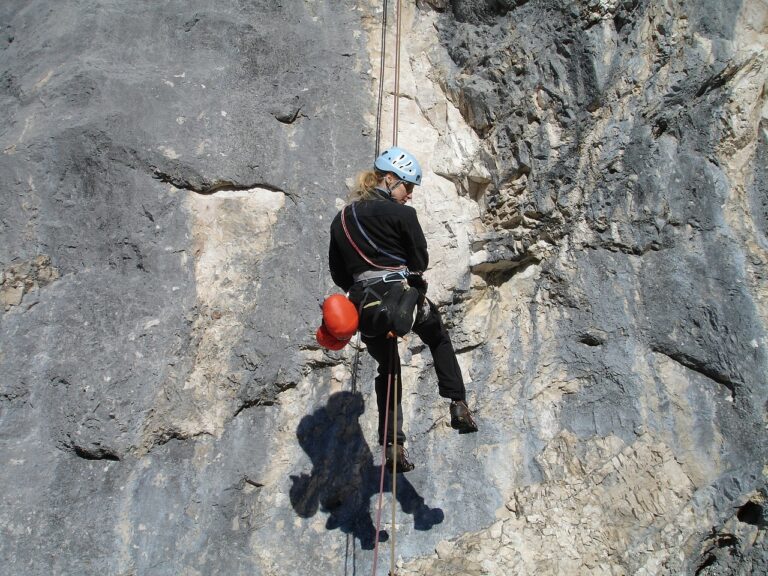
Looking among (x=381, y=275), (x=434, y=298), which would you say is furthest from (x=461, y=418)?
(x=434, y=298)

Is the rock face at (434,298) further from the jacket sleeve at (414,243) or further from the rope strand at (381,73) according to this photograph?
the jacket sleeve at (414,243)

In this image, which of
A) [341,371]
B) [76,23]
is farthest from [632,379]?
[76,23]

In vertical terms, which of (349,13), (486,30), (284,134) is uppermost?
(486,30)

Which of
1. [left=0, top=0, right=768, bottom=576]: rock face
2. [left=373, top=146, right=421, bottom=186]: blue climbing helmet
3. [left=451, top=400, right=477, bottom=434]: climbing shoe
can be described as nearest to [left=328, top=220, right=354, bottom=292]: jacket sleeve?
[left=373, top=146, right=421, bottom=186]: blue climbing helmet

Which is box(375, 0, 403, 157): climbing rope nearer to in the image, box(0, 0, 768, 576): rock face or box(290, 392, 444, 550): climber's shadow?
box(0, 0, 768, 576): rock face

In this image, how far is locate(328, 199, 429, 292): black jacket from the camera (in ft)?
13.6

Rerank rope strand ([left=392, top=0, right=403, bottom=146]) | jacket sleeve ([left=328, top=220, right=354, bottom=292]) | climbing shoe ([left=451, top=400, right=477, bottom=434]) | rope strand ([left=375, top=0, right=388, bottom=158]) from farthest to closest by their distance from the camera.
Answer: rope strand ([left=375, top=0, right=388, bottom=158]) → rope strand ([left=392, top=0, right=403, bottom=146]) → jacket sleeve ([left=328, top=220, right=354, bottom=292]) → climbing shoe ([left=451, top=400, right=477, bottom=434])

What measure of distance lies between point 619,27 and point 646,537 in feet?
12.4

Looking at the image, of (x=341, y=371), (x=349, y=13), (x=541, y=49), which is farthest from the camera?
(x=349, y=13)

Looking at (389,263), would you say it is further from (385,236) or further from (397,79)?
(397,79)

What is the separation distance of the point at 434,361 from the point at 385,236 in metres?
0.90

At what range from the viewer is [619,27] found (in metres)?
5.36

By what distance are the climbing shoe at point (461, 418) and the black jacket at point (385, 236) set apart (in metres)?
0.90

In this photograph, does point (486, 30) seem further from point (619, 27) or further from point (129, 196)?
point (129, 196)
